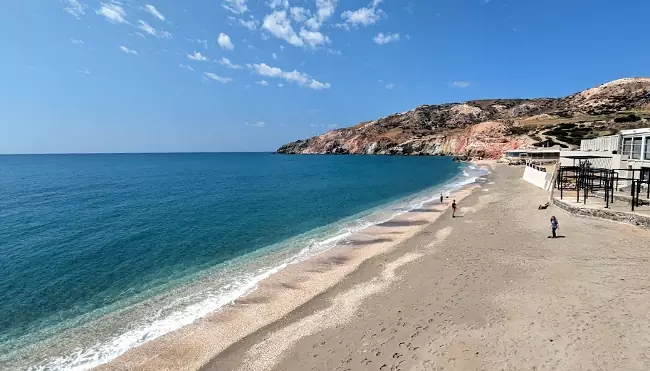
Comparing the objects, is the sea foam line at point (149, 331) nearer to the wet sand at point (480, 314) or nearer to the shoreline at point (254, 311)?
the shoreline at point (254, 311)

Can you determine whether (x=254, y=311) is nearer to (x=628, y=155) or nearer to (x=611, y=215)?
(x=611, y=215)

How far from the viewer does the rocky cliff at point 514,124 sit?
9706 centimetres

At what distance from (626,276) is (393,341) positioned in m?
10.1

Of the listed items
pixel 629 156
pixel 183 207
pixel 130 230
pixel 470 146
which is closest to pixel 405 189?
pixel 629 156

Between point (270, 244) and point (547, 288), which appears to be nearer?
point (547, 288)

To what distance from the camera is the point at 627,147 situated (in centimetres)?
3059

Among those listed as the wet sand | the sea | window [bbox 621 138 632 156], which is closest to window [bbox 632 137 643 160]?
window [bbox 621 138 632 156]

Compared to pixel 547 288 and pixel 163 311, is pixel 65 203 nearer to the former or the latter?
pixel 163 311

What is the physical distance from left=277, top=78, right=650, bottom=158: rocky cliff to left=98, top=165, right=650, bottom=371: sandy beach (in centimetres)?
8441

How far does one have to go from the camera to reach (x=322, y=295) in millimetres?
14500

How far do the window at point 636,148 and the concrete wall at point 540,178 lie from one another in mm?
8938

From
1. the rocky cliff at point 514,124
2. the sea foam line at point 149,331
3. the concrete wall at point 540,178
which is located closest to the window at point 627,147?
the concrete wall at point 540,178

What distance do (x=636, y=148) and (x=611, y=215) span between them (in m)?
11.8

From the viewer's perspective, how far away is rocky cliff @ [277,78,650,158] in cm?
9706
